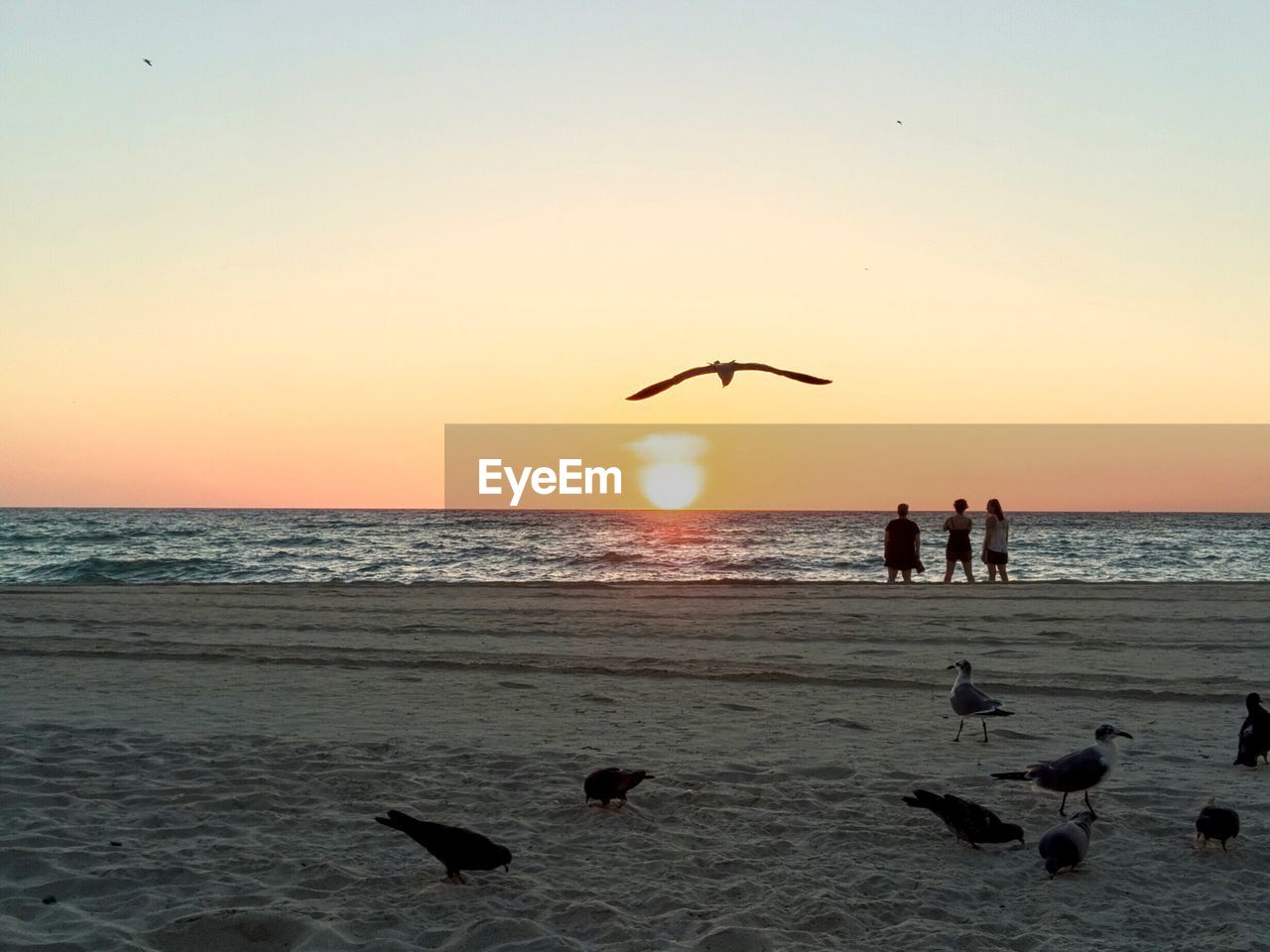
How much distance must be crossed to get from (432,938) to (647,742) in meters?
3.26

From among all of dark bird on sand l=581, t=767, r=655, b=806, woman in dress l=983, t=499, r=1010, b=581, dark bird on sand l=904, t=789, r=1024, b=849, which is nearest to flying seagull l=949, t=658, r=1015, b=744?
dark bird on sand l=904, t=789, r=1024, b=849

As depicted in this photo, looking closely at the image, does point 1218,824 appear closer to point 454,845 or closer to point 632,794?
point 632,794

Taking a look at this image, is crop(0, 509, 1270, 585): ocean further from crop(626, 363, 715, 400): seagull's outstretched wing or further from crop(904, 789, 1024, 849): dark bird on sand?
crop(904, 789, 1024, 849): dark bird on sand

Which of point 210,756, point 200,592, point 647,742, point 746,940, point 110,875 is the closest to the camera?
point 746,940

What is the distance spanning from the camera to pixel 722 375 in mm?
10883

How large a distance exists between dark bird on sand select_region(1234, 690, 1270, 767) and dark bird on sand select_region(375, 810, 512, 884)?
4745mm

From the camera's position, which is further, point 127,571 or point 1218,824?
point 127,571

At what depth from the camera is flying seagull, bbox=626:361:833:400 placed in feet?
35.2

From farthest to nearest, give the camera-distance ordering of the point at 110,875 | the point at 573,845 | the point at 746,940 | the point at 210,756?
the point at 210,756 → the point at 573,845 → the point at 110,875 → the point at 746,940

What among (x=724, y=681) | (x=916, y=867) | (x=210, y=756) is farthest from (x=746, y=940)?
(x=724, y=681)

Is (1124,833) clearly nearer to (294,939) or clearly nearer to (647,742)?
(647,742)

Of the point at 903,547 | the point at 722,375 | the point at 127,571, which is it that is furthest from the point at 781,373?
the point at 127,571

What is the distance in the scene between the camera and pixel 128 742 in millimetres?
7434

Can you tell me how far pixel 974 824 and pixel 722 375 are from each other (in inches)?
246
